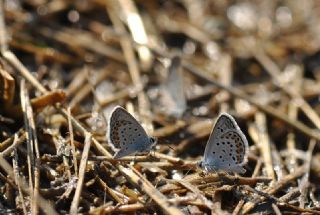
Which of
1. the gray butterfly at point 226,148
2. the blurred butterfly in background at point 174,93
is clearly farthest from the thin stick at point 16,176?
the blurred butterfly in background at point 174,93

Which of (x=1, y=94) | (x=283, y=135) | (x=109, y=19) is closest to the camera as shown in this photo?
(x=1, y=94)

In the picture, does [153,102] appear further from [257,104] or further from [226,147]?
[226,147]

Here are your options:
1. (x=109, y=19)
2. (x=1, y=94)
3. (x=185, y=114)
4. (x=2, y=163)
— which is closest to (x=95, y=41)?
(x=109, y=19)

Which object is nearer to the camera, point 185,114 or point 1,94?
point 1,94

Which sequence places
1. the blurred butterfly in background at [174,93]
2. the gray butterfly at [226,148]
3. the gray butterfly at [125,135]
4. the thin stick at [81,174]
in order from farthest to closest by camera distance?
the blurred butterfly in background at [174,93], the gray butterfly at [125,135], the gray butterfly at [226,148], the thin stick at [81,174]

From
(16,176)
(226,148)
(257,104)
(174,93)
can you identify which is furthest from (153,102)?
(16,176)

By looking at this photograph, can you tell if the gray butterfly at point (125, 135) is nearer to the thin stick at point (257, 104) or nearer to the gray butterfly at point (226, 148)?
the gray butterfly at point (226, 148)

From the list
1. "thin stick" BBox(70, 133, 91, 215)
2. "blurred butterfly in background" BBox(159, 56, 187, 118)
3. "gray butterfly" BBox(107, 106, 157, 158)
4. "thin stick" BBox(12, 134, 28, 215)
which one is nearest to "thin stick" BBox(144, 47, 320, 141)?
"blurred butterfly in background" BBox(159, 56, 187, 118)

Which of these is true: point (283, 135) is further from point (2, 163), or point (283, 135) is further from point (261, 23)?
point (2, 163)
